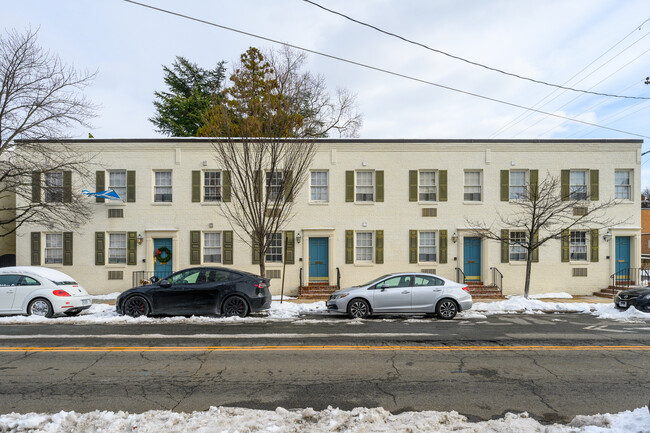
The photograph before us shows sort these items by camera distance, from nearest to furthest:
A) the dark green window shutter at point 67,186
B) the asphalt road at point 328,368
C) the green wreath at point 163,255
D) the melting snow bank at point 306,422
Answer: the melting snow bank at point 306,422 → the asphalt road at point 328,368 → the dark green window shutter at point 67,186 → the green wreath at point 163,255

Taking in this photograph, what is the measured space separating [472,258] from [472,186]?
332 cm

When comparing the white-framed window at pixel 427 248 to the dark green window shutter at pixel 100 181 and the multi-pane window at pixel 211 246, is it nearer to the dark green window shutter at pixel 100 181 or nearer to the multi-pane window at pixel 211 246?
the multi-pane window at pixel 211 246

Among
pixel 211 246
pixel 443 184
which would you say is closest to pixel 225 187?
pixel 211 246

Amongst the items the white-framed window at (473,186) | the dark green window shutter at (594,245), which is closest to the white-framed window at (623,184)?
the dark green window shutter at (594,245)

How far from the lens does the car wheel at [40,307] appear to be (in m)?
12.5

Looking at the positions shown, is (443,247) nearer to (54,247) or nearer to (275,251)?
(275,251)

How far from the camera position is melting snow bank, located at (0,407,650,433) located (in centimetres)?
446

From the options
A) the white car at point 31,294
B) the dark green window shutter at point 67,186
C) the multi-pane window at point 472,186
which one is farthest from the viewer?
the multi-pane window at point 472,186

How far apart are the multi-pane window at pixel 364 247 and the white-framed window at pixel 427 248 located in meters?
2.29

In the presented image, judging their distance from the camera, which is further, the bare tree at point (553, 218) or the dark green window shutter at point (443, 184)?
the dark green window shutter at point (443, 184)

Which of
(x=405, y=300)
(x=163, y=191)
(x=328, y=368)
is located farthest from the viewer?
(x=163, y=191)

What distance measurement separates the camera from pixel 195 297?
12.2m

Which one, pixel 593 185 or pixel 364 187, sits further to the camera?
pixel 364 187

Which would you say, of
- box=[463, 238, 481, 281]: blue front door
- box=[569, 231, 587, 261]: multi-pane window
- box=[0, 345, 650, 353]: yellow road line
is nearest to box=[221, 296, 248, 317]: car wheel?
box=[0, 345, 650, 353]: yellow road line
